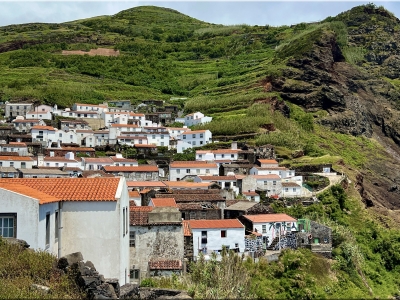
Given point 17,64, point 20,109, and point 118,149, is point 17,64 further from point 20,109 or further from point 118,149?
point 118,149

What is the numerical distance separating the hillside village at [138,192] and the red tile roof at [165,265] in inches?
2.5

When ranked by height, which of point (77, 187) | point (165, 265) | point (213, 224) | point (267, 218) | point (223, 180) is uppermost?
point (223, 180)

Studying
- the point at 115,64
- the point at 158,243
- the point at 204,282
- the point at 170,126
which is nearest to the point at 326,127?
the point at 170,126

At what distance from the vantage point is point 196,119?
321 ft

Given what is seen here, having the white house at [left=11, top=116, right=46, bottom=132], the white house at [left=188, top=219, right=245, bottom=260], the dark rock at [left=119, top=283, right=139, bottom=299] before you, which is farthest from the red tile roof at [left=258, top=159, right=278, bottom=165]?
the dark rock at [left=119, top=283, right=139, bottom=299]

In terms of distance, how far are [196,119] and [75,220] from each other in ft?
259

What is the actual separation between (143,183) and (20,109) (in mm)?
49672

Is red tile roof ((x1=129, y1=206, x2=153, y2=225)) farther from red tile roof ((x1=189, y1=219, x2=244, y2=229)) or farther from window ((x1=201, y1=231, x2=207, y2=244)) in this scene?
window ((x1=201, y1=231, x2=207, y2=244))

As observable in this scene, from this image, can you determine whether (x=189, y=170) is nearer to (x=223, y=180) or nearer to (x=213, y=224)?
(x=223, y=180)

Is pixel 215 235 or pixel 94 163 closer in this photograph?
pixel 215 235

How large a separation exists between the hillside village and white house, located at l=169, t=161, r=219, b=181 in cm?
13

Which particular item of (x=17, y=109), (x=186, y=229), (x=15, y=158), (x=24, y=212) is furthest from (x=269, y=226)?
(x=17, y=109)

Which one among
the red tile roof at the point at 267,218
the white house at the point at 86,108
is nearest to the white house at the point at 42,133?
the white house at the point at 86,108

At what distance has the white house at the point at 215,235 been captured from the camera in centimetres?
3588
